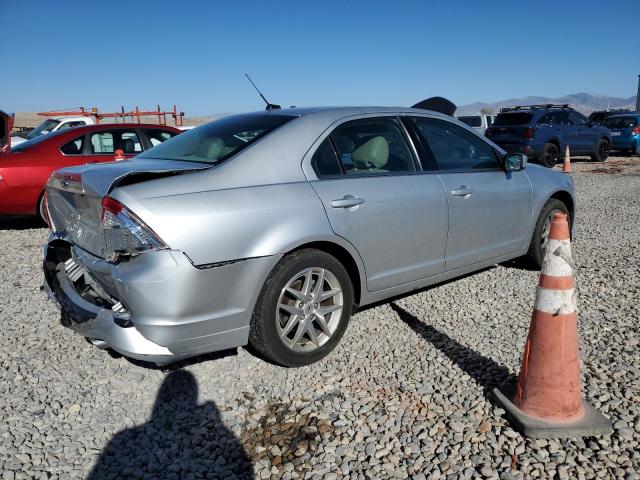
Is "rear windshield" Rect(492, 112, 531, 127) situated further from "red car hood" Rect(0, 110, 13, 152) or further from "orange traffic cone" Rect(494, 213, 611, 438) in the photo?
"red car hood" Rect(0, 110, 13, 152)

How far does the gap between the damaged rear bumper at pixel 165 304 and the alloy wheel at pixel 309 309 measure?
10.3 inches

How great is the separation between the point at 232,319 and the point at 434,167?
194 centimetres

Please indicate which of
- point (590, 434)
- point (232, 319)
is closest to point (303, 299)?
point (232, 319)

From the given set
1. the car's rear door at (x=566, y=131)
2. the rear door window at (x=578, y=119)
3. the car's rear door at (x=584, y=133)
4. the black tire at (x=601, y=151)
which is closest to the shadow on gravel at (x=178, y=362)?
the car's rear door at (x=566, y=131)

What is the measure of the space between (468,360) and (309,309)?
1.03m

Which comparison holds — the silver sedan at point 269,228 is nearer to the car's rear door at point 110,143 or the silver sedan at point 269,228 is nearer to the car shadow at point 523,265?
the car shadow at point 523,265

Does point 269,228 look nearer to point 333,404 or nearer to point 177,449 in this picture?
point 333,404

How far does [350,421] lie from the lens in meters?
2.62

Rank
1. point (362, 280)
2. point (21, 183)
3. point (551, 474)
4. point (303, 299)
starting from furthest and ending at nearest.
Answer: point (21, 183) < point (362, 280) < point (303, 299) < point (551, 474)

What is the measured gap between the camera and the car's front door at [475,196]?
3893 mm

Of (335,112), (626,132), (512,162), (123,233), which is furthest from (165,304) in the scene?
(626,132)

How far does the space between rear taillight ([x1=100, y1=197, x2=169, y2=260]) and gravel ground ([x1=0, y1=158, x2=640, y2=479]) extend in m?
0.86

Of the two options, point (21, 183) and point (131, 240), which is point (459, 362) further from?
point (21, 183)

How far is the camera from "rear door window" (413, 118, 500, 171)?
3969 mm
